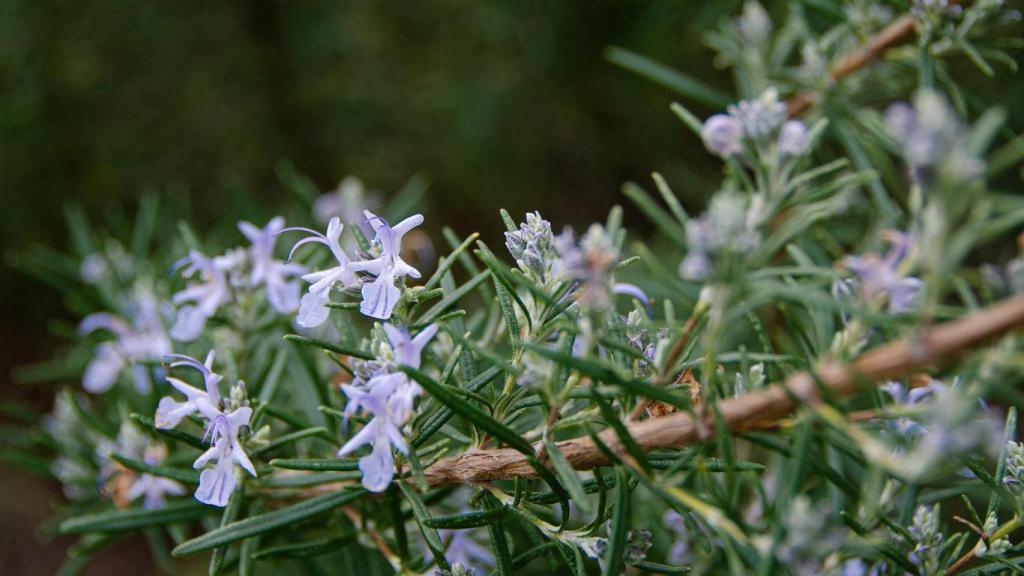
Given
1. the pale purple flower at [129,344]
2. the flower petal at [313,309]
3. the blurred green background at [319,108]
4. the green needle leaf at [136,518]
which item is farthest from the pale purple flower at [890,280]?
the blurred green background at [319,108]

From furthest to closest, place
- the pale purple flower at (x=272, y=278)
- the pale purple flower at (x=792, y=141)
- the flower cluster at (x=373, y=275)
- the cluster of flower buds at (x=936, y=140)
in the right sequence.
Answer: the pale purple flower at (x=272, y=278) < the flower cluster at (x=373, y=275) < the pale purple flower at (x=792, y=141) < the cluster of flower buds at (x=936, y=140)

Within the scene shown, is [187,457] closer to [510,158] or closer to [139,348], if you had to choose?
[139,348]

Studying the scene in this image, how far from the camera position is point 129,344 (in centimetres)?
161

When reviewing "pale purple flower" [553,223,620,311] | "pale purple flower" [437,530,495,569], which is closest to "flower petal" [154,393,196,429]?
"pale purple flower" [437,530,495,569]

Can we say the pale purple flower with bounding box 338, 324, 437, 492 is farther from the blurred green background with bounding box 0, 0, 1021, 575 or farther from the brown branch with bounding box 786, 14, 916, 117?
the blurred green background with bounding box 0, 0, 1021, 575

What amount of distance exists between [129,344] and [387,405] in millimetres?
997

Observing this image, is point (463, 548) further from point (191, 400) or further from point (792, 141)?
point (792, 141)

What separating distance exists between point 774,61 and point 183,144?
94.0 inches

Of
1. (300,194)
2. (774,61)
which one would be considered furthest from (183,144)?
(774,61)

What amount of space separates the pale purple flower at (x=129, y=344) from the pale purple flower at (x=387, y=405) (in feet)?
2.66

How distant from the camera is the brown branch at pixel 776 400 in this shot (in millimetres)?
632

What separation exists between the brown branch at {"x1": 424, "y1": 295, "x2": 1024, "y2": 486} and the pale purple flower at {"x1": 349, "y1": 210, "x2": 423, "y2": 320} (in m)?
0.22

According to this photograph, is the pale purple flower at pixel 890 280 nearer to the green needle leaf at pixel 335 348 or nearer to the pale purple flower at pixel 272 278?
the green needle leaf at pixel 335 348

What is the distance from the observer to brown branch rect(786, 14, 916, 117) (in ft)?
4.90
